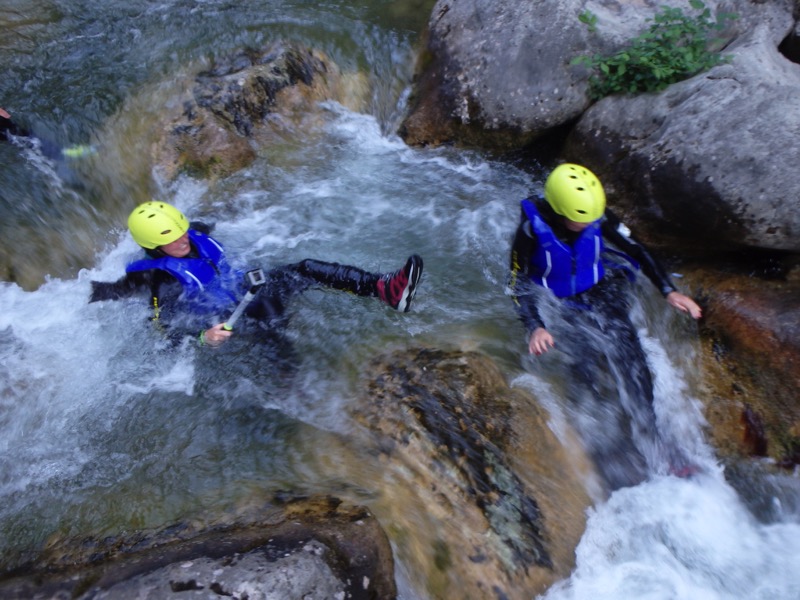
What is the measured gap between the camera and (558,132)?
584cm

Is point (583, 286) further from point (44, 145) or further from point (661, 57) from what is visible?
point (44, 145)

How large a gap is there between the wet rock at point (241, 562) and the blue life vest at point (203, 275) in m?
1.80

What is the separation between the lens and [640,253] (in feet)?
13.0

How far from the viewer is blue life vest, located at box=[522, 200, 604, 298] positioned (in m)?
3.85

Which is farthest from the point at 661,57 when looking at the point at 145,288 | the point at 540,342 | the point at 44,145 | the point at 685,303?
the point at 44,145

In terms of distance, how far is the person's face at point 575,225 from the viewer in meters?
3.73

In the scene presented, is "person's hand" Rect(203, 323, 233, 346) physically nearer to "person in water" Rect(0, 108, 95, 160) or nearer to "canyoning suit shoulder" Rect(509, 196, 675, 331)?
"canyoning suit shoulder" Rect(509, 196, 675, 331)

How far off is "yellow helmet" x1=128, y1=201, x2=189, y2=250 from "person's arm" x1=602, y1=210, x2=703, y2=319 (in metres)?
3.31

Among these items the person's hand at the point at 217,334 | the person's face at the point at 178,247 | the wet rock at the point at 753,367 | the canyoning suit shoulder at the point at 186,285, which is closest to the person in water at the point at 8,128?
the canyoning suit shoulder at the point at 186,285

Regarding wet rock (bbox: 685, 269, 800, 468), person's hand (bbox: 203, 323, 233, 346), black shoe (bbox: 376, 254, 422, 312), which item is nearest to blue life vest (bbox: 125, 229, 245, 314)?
person's hand (bbox: 203, 323, 233, 346)

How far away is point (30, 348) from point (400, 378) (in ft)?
10.5

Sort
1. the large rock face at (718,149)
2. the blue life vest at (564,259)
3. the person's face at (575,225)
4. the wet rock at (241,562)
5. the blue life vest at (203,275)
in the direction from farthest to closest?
the large rock face at (718,149) < the blue life vest at (203,275) < the blue life vest at (564,259) < the person's face at (575,225) < the wet rock at (241,562)

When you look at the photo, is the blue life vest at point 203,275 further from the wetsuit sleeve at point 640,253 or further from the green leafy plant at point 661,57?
the green leafy plant at point 661,57

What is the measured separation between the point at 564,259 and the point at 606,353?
0.90 meters
